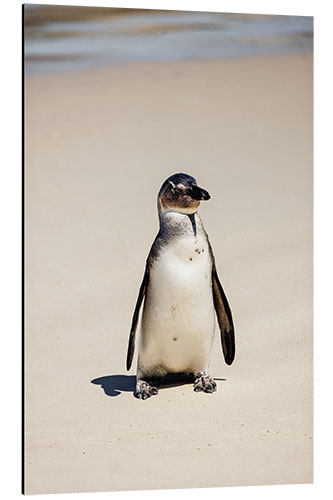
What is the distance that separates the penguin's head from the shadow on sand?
687mm

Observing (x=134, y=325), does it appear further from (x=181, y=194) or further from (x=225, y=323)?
(x=181, y=194)

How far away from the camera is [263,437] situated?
4648 mm

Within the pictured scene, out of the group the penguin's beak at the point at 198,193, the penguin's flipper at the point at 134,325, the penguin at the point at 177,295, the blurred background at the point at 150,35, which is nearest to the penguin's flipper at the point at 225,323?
the penguin at the point at 177,295

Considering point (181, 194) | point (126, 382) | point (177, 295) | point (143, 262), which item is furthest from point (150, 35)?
point (143, 262)

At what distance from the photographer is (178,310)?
173 inches

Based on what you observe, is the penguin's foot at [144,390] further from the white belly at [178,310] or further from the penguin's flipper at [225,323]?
the penguin's flipper at [225,323]

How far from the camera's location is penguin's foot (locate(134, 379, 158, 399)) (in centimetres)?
447

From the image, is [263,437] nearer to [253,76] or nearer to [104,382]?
[104,382]

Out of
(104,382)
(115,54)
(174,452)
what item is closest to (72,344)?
(104,382)

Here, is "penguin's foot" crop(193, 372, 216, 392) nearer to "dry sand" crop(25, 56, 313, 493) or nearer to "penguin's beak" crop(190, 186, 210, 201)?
"dry sand" crop(25, 56, 313, 493)

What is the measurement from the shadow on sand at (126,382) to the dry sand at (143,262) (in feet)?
0.04

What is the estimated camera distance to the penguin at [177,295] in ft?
14.3

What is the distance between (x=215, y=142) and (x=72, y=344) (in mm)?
1312

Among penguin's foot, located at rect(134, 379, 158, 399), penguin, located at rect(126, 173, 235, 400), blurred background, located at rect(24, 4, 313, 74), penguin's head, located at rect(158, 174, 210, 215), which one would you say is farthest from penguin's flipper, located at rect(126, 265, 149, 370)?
blurred background, located at rect(24, 4, 313, 74)
